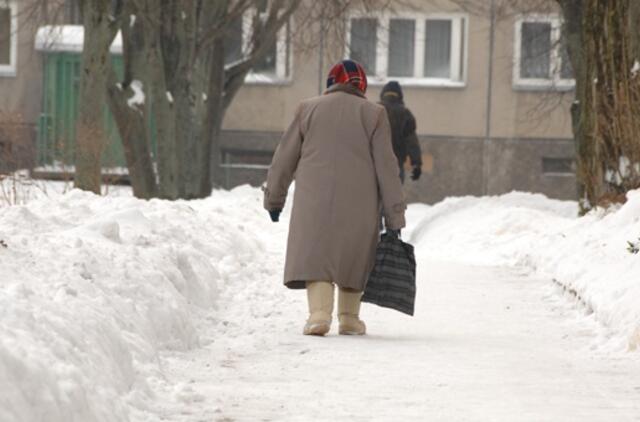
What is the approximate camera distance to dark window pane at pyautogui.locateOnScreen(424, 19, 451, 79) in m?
36.3

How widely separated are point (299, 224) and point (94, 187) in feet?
32.2

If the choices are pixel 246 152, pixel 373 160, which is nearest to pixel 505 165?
pixel 246 152

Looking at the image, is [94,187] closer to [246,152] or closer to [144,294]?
[144,294]

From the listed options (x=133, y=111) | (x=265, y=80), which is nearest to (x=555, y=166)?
(x=265, y=80)

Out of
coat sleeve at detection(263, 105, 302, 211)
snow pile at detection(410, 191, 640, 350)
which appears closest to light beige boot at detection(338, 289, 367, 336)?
coat sleeve at detection(263, 105, 302, 211)

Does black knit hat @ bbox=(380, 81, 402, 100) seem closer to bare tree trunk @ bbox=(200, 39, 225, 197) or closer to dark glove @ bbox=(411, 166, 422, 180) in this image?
dark glove @ bbox=(411, 166, 422, 180)

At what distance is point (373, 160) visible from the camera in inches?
404

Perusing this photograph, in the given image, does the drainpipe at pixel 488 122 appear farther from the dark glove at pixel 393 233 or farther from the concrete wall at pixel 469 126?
the dark glove at pixel 393 233

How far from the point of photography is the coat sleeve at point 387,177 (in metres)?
10.1

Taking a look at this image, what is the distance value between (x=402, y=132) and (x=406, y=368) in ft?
32.9

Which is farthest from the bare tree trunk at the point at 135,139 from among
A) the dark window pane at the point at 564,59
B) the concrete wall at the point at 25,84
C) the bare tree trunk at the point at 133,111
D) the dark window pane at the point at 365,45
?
the dark window pane at the point at 365,45

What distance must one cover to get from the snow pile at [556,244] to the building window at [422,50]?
10.6 meters

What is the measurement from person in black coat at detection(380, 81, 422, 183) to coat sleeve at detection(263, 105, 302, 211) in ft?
25.8

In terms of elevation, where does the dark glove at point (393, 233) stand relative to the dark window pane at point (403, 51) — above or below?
below
